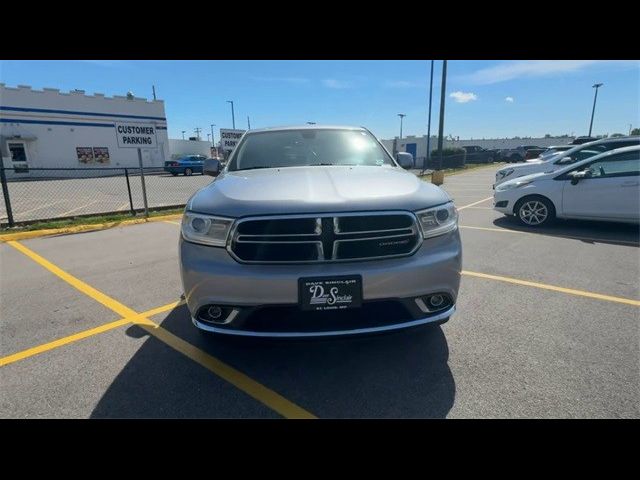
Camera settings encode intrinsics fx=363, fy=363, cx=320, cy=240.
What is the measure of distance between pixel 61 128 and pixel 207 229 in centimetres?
3425

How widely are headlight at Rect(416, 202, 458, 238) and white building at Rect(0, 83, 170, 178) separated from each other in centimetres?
2815

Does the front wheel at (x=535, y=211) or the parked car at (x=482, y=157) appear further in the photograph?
the parked car at (x=482, y=157)

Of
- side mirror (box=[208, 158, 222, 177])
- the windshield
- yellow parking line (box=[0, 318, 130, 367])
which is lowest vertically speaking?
yellow parking line (box=[0, 318, 130, 367])

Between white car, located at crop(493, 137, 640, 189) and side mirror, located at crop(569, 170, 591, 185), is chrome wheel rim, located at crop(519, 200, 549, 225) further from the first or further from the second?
white car, located at crop(493, 137, 640, 189)

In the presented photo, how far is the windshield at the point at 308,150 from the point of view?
3.62 meters

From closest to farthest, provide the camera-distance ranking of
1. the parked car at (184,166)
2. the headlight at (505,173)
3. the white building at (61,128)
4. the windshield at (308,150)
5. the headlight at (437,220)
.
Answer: the headlight at (437,220) < the windshield at (308,150) < the headlight at (505,173) < the white building at (61,128) < the parked car at (184,166)

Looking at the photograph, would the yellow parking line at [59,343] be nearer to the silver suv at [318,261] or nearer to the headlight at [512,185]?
the silver suv at [318,261]

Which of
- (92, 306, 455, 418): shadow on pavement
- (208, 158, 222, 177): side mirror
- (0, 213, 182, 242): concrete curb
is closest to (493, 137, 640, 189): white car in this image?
(208, 158, 222, 177): side mirror

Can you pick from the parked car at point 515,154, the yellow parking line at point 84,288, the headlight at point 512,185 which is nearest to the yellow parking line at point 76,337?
the yellow parking line at point 84,288

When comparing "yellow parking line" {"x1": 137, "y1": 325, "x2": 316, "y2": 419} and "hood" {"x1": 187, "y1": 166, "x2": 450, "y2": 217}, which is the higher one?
"hood" {"x1": 187, "y1": 166, "x2": 450, "y2": 217}

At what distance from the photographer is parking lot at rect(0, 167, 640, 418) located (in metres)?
2.25
